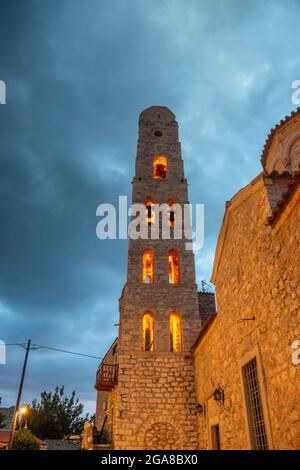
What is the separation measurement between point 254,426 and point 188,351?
6.54 m

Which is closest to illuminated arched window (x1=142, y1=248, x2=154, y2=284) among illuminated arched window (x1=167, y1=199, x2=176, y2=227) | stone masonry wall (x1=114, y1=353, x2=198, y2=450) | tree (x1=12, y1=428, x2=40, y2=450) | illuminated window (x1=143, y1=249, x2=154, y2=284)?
illuminated window (x1=143, y1=249, x2=154, y2=284)

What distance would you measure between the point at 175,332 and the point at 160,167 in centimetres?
902

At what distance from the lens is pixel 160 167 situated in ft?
62.1

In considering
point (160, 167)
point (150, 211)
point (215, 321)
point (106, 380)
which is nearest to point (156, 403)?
point (106, 380)

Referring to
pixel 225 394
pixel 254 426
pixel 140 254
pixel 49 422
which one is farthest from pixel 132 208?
pixel 49 422

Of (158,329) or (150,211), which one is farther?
(150,211)

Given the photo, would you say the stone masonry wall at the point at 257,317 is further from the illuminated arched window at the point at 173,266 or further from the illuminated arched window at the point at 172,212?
the illuminated arched window at the point at 172,212

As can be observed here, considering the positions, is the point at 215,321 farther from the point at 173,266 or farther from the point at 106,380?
the point at 106,380

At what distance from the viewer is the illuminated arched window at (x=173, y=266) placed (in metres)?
15.9

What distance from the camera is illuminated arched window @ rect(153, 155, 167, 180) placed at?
18.6m

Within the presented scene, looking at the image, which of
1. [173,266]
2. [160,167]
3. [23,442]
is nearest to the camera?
[173,266]
